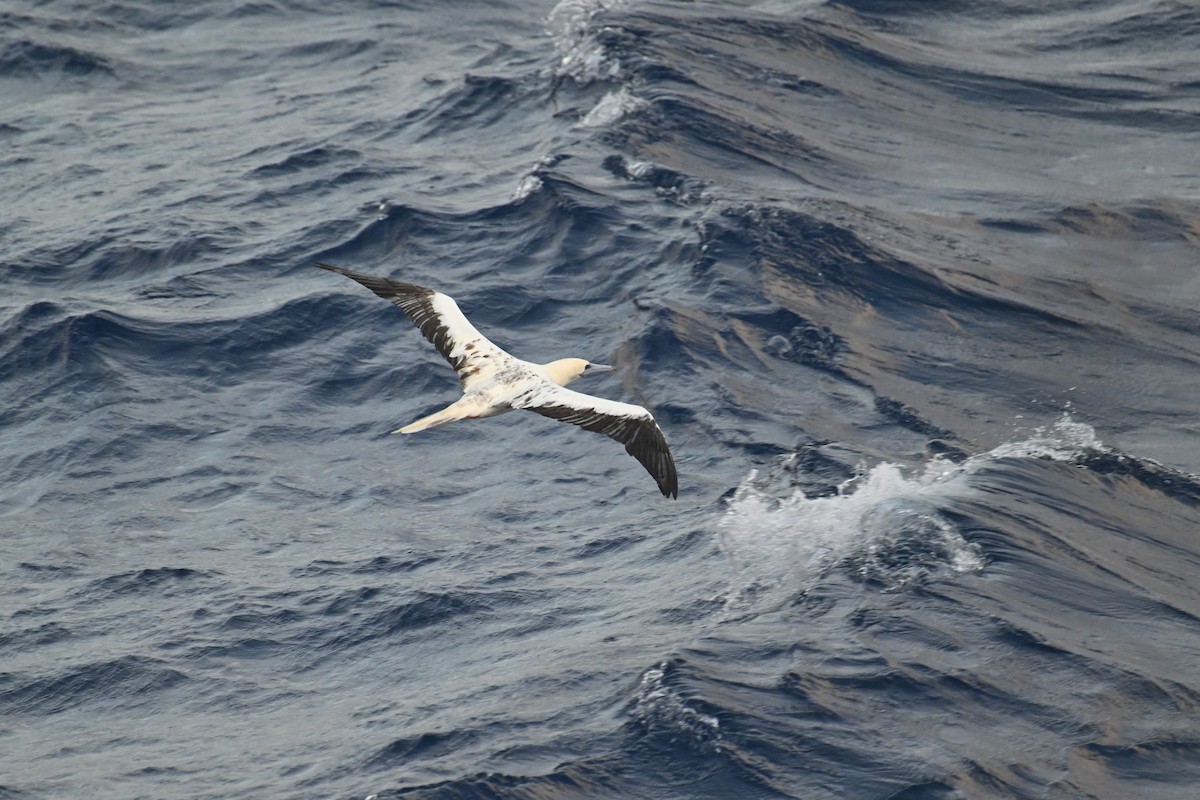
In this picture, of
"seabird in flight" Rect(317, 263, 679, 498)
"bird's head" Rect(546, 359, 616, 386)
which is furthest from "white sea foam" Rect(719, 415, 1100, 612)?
"bird's head" Rect(546, 359, 616, 386)

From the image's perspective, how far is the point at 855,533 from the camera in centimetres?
1566

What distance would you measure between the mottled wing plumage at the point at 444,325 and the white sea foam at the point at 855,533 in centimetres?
299

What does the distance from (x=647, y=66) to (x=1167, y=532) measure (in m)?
12.0

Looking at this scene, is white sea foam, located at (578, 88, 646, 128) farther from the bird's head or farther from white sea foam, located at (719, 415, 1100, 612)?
the bird's head

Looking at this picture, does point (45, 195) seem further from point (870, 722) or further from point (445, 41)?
point (870, 722)

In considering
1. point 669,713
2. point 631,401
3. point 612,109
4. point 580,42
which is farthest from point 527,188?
point 669,713

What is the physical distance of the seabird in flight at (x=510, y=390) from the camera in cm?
1406

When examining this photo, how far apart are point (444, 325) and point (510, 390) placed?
1235 mm

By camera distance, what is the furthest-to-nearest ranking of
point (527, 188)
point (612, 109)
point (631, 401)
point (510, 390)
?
point (612, 109), point (527, 188), point (631, 401), point (510, 390)

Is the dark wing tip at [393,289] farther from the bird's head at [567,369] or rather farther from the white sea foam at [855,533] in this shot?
the white sea foam at [855,533]

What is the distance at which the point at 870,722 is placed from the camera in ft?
42.7

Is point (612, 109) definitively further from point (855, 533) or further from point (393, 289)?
point (855, 533)

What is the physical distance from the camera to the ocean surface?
1348 cm

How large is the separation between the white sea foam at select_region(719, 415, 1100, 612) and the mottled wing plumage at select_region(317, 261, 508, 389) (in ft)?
9.82
